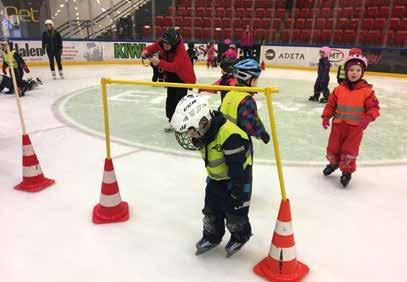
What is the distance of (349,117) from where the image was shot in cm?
371

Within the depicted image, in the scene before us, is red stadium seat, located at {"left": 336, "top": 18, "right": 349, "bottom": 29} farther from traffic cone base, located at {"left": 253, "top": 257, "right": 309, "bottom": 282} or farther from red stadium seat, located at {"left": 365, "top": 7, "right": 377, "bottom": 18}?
traffic cone base, located at {"left": 253, "top": 257, "right": 309, "bottom": 282}

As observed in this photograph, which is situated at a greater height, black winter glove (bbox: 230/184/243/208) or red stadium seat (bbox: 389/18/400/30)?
red stadium seat (bbox: 389/18/400/30)

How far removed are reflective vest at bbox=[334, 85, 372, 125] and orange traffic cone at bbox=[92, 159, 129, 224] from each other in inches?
91.0

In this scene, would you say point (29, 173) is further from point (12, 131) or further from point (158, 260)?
point (12, 131)

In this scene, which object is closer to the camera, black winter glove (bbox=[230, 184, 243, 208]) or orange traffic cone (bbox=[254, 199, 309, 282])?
black winter glove (bbox=[230, 184, 243, 208])

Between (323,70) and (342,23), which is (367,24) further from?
(323,70)

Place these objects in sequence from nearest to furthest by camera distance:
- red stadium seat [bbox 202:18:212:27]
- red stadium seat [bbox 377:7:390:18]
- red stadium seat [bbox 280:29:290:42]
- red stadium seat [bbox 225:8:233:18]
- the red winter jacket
Result: the red winter jacket, red stadium seat [bbox 377:7:390:18], red stadium seat [bbox 280:29:290:42], red stadium seat [bbox 202:18:212:27], red stadium seat [bbox 225:8:233:18]

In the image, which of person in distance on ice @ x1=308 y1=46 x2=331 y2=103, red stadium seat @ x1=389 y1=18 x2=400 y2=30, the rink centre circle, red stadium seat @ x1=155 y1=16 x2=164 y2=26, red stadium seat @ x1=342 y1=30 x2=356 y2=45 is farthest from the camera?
red stadium seat @ x1=155 y1=16 x2=164 y2=26

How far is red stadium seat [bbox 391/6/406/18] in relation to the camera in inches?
639

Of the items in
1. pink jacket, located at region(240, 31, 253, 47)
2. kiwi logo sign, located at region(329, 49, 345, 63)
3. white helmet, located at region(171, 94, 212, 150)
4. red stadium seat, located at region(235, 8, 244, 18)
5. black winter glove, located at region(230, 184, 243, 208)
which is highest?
red stadium seat, located at region(235, 8, 244, 18)

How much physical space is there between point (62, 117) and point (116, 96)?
2.23 meters

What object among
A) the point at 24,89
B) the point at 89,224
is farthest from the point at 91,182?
the point at 24,89

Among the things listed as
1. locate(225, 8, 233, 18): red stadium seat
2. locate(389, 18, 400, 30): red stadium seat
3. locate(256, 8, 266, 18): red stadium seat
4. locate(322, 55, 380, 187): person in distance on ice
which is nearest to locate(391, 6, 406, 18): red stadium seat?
locate(389, 18, 400, 30): red stadium seat

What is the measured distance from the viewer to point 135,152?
15.7 feet
